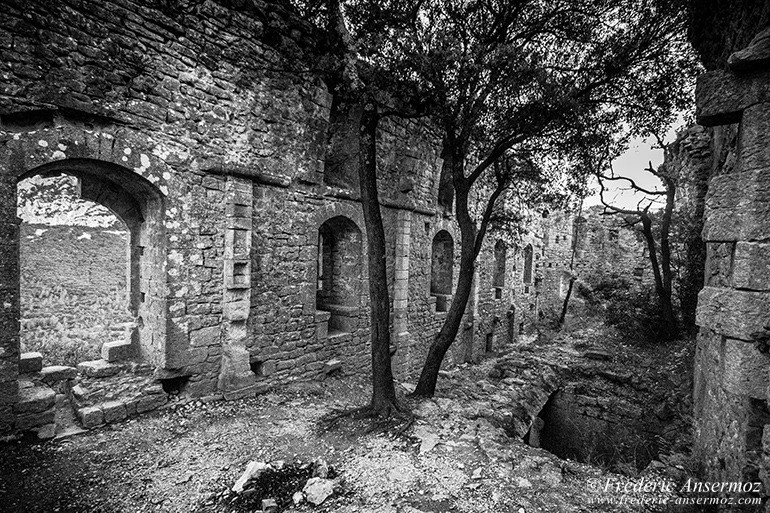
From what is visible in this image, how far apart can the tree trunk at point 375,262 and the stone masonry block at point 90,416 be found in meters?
3.52

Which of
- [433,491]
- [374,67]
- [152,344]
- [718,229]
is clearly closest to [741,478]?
[718,229]

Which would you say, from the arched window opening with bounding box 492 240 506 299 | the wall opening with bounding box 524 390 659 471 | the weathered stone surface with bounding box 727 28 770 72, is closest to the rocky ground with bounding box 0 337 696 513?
the wall opening with bounding box 524 390 659 471

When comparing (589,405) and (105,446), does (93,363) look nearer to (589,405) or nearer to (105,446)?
(105,446)

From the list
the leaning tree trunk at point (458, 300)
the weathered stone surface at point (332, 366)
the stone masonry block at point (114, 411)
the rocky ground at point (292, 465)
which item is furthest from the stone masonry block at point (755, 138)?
the stone masonry block at point (114, 411)

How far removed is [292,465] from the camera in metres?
4.07

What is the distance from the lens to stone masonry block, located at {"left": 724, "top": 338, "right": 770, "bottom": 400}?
2863mm

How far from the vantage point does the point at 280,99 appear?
626 centimetres

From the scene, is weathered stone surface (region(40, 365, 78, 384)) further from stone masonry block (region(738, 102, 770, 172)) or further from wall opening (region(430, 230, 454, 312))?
wall opening (region(430, 230, 454, 312))

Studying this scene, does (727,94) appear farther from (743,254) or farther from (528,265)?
(528,265)

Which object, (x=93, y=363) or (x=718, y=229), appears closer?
(x=718, y=229)

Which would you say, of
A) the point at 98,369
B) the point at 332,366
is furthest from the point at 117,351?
the point at 332,366

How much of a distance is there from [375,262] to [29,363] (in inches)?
180

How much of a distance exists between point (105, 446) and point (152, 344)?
143 centimetres

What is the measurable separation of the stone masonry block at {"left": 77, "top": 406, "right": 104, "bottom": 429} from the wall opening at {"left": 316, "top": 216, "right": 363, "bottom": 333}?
403cm
